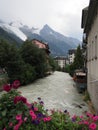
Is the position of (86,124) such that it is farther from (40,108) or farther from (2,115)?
(2,115)

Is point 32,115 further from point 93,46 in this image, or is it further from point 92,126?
point 93,46

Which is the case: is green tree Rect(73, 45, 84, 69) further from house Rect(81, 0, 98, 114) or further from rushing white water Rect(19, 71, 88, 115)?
house Rect(81, 0, 98, 114)

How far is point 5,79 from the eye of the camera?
2648 cm

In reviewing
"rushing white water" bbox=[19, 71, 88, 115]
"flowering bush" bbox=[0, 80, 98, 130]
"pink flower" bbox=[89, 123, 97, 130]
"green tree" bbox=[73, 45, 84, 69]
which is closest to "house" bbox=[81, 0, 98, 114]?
"rushing white water" bbox=[19, 71, 88, 115]

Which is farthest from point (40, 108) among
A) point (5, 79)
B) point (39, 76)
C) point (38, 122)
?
point (39, 76)

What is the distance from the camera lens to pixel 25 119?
3824 mm

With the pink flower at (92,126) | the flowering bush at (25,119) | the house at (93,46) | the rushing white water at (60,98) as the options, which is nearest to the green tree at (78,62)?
the rushing white water at (60,98)

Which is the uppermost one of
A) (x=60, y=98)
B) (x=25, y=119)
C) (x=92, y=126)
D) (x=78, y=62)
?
(x=78, y=62)

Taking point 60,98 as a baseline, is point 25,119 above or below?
above

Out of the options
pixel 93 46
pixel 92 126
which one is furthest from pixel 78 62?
pixel 92 126

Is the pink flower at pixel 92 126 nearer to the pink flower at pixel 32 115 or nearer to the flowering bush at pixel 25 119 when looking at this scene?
the flowering bush at pixel 25 119

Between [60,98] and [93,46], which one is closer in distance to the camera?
[93,46]

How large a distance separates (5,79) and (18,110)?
75.3 ft

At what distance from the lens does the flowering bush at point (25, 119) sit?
12.6 ft
